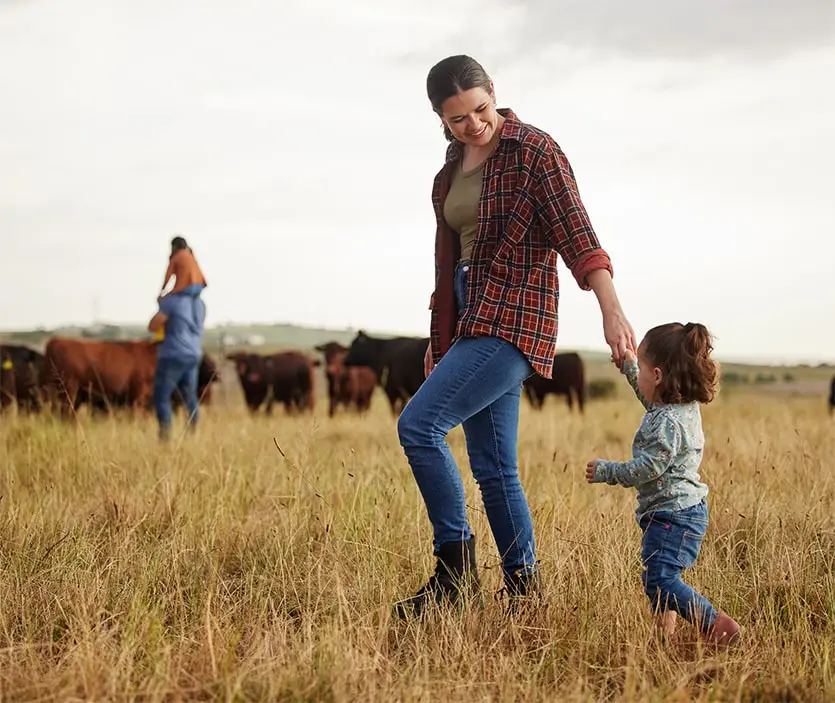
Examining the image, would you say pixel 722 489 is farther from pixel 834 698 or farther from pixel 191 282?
pixel 191 282

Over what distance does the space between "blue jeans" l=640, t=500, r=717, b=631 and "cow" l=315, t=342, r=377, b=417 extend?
1659cm

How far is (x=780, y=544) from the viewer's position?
477cm

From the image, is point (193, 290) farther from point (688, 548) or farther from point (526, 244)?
point (688, 548)

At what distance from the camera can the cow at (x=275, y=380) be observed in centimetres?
1989

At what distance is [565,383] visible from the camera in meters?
19.1

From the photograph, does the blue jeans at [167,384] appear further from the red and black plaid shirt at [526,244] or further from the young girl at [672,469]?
the young girl at [672,469]

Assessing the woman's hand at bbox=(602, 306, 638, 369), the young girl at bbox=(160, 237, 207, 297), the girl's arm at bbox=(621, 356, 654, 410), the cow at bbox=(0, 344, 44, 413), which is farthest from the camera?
the cow at bbox=(0, 344, 44, 413)

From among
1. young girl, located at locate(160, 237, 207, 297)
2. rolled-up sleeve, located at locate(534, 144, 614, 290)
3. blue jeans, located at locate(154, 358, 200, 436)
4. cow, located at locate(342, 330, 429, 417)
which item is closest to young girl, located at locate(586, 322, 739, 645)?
rolled-up sleeve, located at locate(534, 144, 614, 290)

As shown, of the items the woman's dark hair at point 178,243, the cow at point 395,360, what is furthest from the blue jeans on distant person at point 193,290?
the cow at point 395,360

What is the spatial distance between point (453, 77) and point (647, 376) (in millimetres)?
1356

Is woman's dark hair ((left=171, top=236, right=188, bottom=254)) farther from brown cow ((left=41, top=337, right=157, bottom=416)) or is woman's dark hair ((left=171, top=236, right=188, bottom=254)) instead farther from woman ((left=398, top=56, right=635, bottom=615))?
woman ((left=398, top=56, right=635, bottom=615))

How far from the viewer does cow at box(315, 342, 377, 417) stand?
20656 mm

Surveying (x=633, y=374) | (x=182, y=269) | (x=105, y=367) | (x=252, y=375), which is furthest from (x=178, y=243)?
(x=252, y=375)

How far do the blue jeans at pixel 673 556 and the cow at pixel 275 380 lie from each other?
16.3 m
